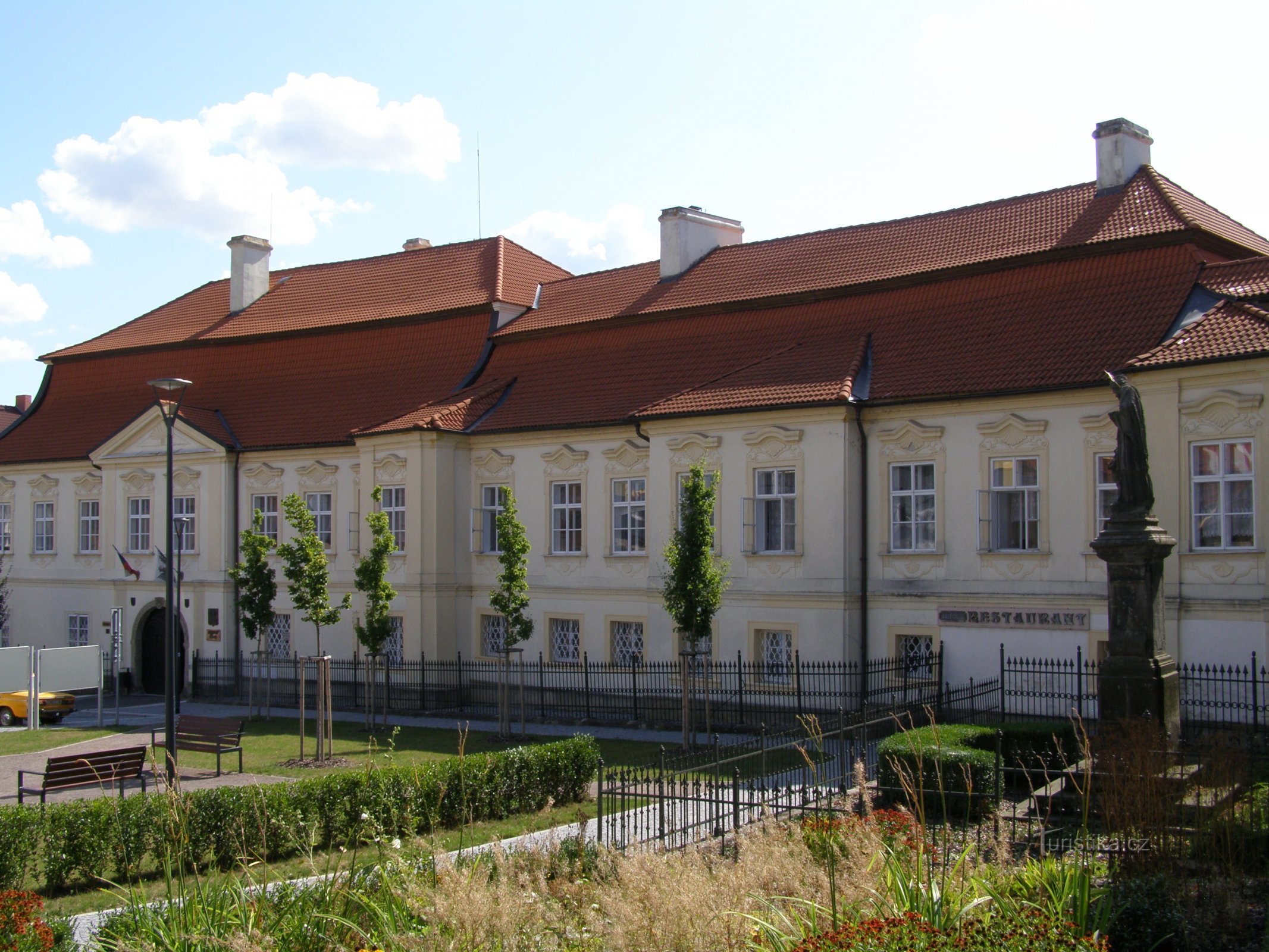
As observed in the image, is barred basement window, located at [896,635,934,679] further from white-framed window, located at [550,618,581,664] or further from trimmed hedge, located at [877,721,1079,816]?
white-framed window, located at [550,618,581,664]

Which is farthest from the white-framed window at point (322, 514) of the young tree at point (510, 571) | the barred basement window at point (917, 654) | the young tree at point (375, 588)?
the barred basement window at point (917, 654)

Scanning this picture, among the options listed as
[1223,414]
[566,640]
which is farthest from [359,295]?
[1223,414]

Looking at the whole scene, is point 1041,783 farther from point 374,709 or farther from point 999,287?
point 374,709

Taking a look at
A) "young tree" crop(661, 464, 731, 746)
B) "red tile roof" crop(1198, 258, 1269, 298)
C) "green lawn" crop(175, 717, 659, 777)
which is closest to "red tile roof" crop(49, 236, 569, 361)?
"green lawn" crop(175, 717, 659, 777)

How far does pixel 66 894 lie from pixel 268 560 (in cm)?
2128

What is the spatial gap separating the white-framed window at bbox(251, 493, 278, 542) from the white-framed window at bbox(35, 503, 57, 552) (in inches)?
331

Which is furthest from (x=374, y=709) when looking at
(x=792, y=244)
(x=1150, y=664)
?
(x=1150, y=664)

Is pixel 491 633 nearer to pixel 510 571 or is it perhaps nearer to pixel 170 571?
pixel 510 571

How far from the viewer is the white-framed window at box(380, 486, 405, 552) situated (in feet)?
96.1

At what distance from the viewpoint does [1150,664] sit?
13641mm

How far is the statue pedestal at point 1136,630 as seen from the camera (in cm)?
1365

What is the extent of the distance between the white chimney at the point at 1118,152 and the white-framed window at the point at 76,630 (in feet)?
97.5

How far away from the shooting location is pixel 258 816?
12.0 meters

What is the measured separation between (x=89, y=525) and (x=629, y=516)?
1851 centimetres
